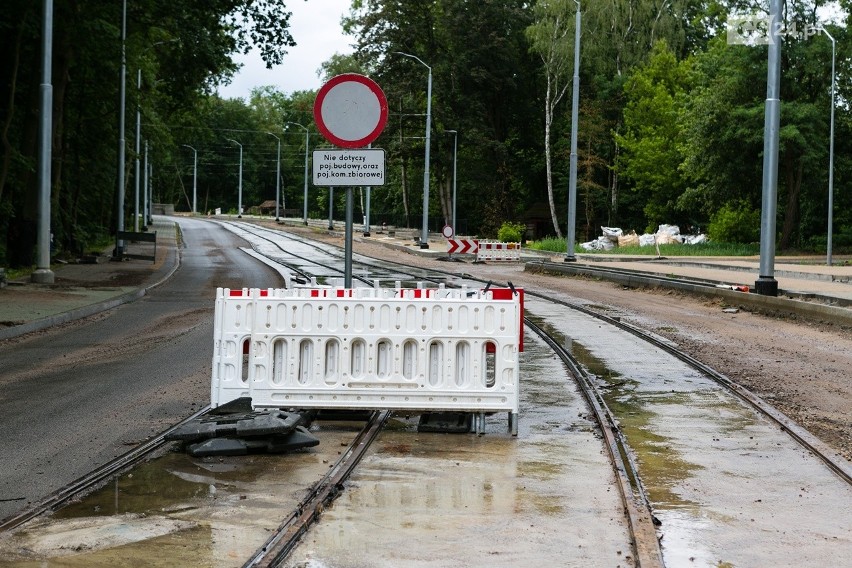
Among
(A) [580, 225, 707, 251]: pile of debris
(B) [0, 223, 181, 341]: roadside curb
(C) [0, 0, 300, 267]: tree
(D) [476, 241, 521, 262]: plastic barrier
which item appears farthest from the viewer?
(A) [580, 225, 707, 251]: pile of debris

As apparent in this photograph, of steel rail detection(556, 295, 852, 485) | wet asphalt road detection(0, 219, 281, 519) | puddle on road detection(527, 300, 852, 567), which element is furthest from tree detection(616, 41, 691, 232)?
puddle on road detection(527, 300, 852, 567)

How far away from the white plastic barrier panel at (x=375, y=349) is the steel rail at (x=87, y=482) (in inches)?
39.9

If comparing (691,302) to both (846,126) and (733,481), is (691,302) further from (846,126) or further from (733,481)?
(846,126)

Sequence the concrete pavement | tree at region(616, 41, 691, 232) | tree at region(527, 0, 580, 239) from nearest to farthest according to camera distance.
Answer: the concrete pavement < tree at region(527, 0, 580, 239) < tree at region(616, 41, 691, 232)

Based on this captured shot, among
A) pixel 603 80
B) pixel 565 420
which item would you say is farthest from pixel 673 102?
pixel 565 420

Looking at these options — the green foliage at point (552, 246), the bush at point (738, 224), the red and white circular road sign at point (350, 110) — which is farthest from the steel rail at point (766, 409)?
the bush at point (738, 224)

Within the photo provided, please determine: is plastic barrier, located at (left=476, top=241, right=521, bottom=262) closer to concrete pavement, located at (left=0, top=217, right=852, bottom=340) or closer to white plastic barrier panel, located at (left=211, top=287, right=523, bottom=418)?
concrete pavement, located at (left=0, top=217, right=852, bottom=340)

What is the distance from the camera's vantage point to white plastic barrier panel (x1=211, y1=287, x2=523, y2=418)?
8930 mm

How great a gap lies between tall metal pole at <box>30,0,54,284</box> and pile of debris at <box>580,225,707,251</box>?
4150 centimetres

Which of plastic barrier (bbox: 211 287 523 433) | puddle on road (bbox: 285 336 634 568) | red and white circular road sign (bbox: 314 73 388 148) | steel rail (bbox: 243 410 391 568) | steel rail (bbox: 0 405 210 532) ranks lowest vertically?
steel rail (bbox: 0 405 210 532)

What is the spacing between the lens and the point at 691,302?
25438 mm

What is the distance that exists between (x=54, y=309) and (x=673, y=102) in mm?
58430

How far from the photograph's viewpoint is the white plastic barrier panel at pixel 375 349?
8.93m

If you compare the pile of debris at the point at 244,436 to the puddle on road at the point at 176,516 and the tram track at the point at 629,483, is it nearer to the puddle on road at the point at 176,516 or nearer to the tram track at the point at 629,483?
the puddle on road at the point at 176,516
